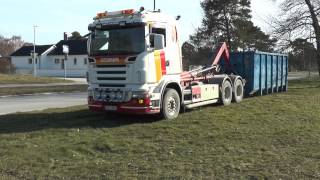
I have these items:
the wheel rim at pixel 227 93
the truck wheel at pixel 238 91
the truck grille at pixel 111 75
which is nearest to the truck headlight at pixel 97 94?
the truck grille at pixel 111 75

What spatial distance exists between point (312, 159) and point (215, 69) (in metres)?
10.4

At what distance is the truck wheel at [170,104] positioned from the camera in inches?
586

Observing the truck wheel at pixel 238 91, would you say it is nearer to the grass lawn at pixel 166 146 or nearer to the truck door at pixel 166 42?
the grass lawn at pixel 166 146

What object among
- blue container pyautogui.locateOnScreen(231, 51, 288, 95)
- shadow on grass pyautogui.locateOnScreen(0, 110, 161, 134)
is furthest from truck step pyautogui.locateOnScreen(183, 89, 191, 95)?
blue container pyautogui.locateOnScreen(231, 51, 288, 95)

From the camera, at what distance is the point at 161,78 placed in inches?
580

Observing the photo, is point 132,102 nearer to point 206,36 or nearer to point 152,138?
point 152,138

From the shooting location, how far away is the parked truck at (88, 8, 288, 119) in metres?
14.2

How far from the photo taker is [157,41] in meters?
14.4

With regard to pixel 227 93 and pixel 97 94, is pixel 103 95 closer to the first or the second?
pixel 97 94

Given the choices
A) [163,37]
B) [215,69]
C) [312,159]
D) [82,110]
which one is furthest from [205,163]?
[215,69]

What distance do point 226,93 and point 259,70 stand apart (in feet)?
14.8

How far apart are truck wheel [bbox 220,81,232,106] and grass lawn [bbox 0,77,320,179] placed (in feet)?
7.80

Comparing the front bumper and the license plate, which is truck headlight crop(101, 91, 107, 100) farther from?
the license plate

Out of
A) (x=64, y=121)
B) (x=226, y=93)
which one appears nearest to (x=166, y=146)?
(x=64, y=121)
